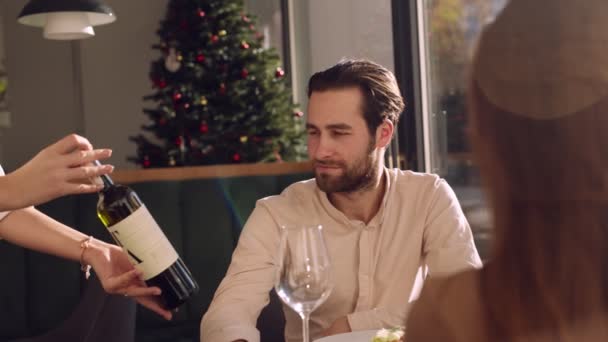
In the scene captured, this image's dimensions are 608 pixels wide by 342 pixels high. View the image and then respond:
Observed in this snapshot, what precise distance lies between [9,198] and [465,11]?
2.19m

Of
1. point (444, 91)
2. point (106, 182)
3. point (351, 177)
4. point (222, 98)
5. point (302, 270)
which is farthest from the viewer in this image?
point (222, 98)

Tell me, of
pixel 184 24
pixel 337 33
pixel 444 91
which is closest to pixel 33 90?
pixel 184 24

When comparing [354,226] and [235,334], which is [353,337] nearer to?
[235,334]

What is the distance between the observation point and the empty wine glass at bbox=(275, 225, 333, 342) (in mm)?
1337

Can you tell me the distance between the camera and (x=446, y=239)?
6.98 ft

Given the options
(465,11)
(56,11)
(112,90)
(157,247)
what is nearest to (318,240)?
(157,247)

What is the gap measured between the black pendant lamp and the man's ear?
77.6 inches

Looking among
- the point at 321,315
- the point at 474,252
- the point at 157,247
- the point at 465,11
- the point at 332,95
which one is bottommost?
the point at 321,315

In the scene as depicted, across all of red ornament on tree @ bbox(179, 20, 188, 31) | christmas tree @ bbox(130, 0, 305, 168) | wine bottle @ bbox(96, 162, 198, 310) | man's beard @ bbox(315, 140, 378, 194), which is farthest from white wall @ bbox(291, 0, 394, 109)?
wine bottle @ bbox(96, 162, 198, 310)

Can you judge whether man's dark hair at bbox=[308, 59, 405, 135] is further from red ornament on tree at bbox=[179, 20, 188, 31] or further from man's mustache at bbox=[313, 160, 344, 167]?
red ornament on tree at bbox=[179, 20, 188, 31]

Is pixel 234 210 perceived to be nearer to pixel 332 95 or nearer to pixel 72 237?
pixel 332 95

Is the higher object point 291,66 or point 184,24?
point 184,24

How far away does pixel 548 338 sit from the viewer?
2.21ft

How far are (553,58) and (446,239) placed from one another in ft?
4.90
